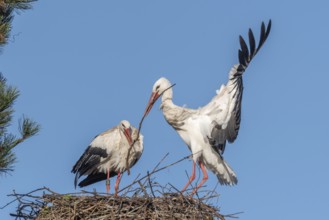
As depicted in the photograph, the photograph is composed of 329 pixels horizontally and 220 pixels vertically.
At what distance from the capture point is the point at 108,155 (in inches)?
420

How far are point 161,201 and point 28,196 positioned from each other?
1.11 m

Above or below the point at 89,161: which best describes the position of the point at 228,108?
below

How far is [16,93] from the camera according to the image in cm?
864

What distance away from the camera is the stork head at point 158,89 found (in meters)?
9.98

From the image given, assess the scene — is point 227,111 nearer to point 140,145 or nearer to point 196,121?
point 196,121

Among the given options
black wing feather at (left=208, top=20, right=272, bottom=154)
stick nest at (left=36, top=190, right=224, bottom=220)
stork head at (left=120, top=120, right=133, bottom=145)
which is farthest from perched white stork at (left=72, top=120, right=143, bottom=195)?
stick nest at (left=36, top=190, right=224, bottom=220)

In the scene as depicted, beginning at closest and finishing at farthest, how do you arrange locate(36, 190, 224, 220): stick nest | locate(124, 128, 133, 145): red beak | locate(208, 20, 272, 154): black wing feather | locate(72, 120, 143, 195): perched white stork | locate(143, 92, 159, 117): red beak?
1. locate(36, 190, 224, 220): stick nest
2. locate(208, 20, 272, 154): black wing feather
3. locate(143, 92, 159, 117): red beak
4. locate(124, 128, 133, 145): red beak
5. locate(72, 120, 143, 195): perched white stork

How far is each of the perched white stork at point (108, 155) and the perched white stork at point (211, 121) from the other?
813 mm

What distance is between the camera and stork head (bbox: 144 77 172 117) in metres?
9.98

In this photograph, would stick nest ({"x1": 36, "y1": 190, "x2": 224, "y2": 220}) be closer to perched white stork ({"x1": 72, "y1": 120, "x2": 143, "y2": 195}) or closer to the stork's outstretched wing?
the stork's outstretched wing

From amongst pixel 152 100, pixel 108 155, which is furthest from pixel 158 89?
pixel 108 155

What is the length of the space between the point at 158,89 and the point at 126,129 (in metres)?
0.75

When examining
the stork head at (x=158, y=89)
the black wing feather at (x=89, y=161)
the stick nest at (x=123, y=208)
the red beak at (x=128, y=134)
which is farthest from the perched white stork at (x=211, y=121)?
the stick nest at (x=123, y=208)

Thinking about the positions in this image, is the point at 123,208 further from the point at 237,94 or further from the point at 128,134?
the point at 128,134
